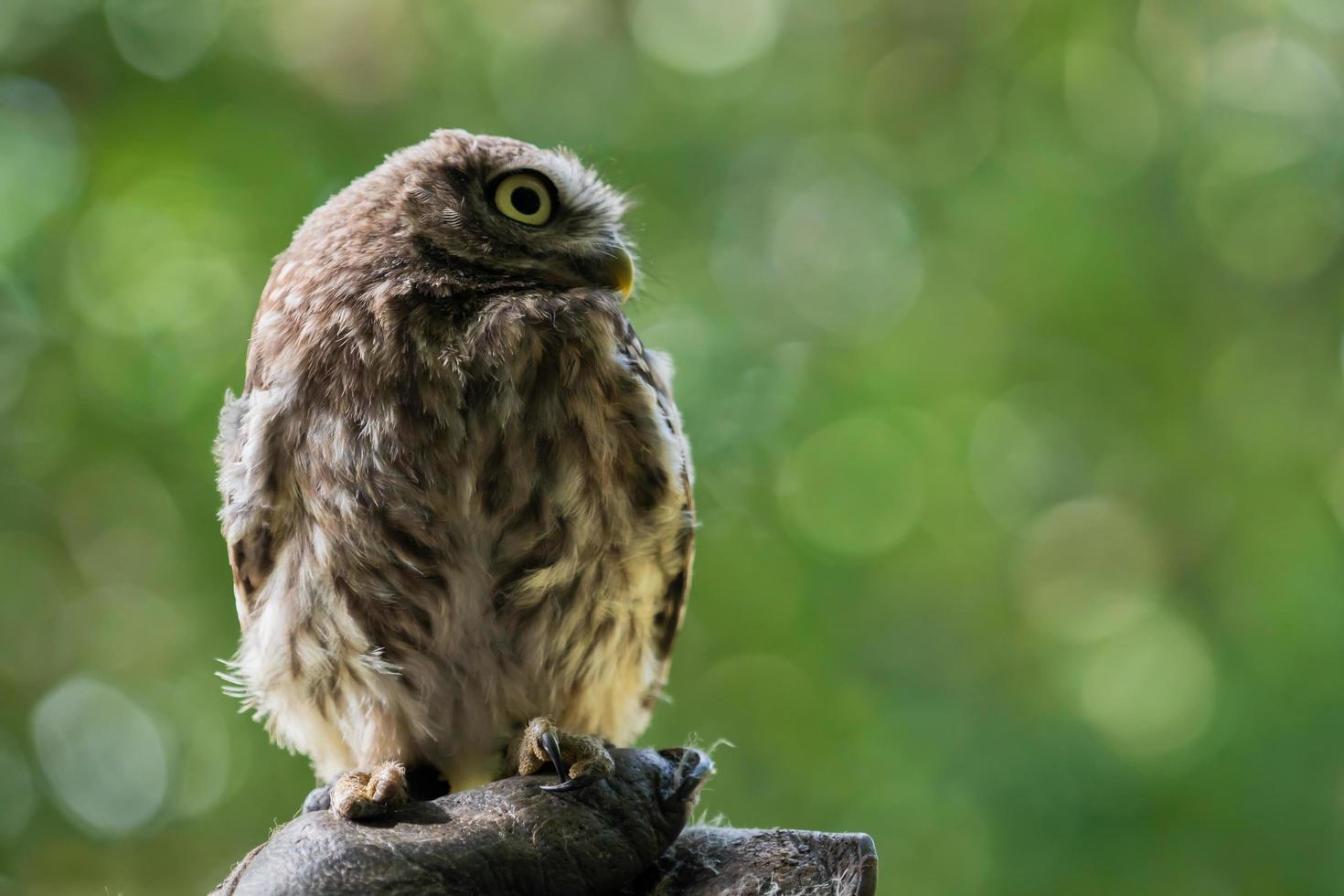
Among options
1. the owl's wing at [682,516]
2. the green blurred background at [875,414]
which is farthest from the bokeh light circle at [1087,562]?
the owl's wing at [682,516]

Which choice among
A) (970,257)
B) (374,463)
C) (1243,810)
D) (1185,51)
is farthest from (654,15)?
(1243,810)

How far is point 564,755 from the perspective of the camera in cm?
165

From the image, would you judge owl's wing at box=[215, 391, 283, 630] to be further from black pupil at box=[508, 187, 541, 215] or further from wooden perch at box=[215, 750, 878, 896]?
black pupil at box=[508, 187, 541, 215]

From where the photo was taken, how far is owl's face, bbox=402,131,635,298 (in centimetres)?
179

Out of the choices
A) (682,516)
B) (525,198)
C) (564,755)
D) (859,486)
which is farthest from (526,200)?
(859,486)

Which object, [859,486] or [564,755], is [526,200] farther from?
[859,486]

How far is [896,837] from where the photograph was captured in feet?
11.1

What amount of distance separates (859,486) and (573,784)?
2.29 m

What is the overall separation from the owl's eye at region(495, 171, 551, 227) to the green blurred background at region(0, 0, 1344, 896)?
4.73ft

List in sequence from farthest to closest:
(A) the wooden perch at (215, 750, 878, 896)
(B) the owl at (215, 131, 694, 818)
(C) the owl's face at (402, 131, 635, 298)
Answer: (C) the owl's face at (402, 131, 635, 298)
(B) the owl at (215, 131, 694, 818)
(A) the wooden perch at (215, 750, 878, 896)

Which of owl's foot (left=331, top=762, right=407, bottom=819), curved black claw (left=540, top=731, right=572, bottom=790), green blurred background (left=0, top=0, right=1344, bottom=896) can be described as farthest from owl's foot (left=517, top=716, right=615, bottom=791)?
green blurred background (left=0, top=0, right=1344, bottom=896)

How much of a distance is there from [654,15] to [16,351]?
234cm

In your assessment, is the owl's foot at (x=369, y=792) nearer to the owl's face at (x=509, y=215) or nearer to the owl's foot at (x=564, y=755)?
the owl's foot at (x=564, y=755)

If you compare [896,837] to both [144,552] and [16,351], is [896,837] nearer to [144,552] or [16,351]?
[144,552]
